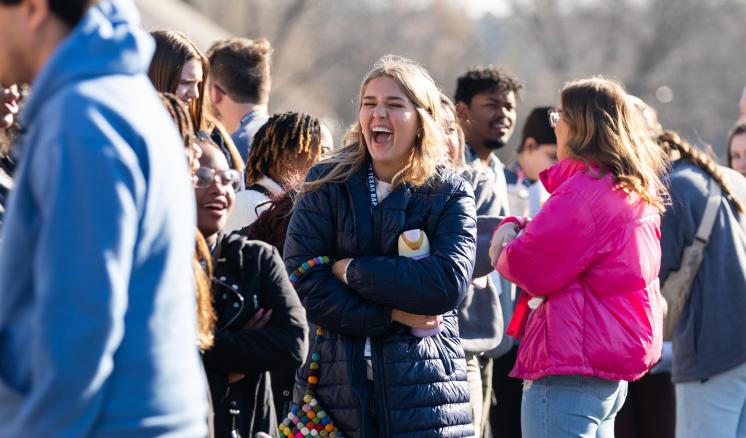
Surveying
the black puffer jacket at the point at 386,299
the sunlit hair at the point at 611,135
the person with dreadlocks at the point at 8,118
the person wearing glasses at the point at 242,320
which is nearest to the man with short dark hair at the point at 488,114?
the sunlit hair at the point at 611,135

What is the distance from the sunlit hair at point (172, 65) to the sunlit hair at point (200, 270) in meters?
1.70

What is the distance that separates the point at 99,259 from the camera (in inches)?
101

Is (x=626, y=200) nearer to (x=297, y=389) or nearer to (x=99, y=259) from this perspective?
(x=297, y=389)

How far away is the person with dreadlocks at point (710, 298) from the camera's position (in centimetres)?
617

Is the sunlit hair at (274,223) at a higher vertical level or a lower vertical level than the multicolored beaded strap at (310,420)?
higher

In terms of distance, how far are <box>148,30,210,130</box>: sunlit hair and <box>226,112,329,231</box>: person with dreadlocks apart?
30 cm

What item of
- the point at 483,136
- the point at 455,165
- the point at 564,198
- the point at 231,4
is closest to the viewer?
the point at 564,198

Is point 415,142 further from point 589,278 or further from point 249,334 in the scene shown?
point 249,334

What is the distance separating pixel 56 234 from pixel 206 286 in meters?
1.33

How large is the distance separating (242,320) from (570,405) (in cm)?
164

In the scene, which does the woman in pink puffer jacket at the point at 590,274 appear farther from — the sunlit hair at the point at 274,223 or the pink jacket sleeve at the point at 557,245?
the sunlit hair at the point at 274,223

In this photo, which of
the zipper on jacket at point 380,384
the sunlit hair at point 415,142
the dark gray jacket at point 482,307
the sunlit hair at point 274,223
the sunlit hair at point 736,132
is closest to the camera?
the zipper on jacket at point 380,384

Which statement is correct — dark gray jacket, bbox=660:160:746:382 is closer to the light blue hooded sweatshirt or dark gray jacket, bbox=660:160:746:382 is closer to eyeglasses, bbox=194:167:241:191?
eyeglasses, bbox=194:167:241:191

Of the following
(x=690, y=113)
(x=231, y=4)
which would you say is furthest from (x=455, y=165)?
(x=690, y=113)
